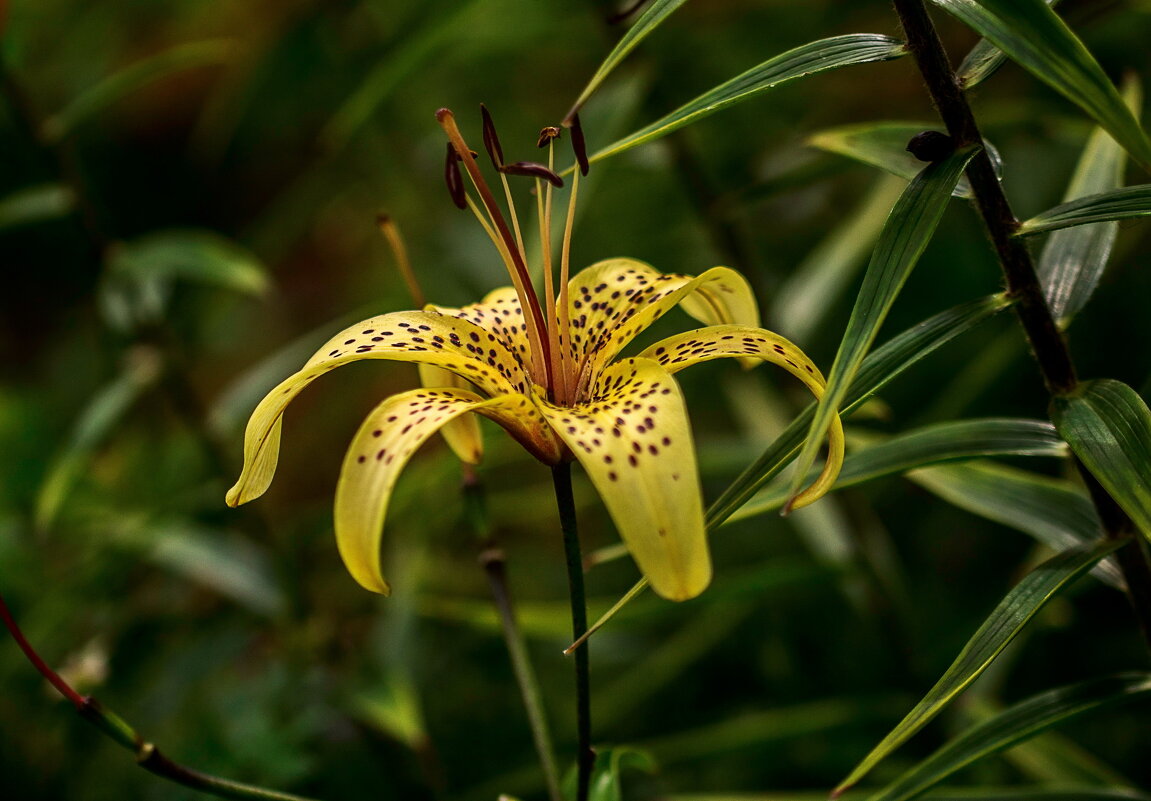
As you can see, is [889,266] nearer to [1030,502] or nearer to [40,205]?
[1030,502]

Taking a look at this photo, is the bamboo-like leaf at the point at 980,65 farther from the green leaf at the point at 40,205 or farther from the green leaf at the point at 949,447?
the green leaf at the point at 40,205

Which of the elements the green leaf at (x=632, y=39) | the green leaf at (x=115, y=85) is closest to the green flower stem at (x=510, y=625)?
the green leaf at (x=632, y=39)

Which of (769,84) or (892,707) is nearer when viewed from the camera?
(769,84)

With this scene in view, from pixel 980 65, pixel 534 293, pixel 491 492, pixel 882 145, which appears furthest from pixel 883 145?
pixel 491 492

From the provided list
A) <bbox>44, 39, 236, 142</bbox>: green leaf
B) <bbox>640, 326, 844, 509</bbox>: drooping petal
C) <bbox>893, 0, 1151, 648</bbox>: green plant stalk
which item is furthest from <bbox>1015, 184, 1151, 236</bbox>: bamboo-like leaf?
<bbox>44, 39, 236, 142</bbox>: green leaf

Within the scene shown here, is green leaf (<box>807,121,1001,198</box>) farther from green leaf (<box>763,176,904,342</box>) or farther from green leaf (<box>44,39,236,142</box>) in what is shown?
green leaf (<box>44,39,236,142</box>)

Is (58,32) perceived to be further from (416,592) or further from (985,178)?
(985,178)

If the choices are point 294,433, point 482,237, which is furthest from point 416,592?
point 294,433
